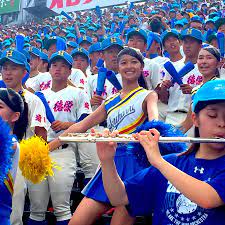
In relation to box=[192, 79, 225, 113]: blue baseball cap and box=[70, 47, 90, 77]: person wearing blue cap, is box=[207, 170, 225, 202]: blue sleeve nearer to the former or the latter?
box=[192, 79, 225, 113]: blue baseball cap

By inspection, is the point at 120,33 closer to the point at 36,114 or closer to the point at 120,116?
the point at 36,114

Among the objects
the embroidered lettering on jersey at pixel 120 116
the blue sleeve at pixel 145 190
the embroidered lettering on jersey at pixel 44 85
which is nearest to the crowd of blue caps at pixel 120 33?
the embroidered lettering on jersey at pixel 44 85

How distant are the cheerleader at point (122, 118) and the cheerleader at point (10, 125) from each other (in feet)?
1.25

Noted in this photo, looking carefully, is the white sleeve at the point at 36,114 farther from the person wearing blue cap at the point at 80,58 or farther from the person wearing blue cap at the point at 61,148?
the person wearing blue cap at the point at 80,58

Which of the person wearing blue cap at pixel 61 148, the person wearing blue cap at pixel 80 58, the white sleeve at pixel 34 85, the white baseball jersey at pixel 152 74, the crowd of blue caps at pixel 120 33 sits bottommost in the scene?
the person wearing blue cap at pixel 61 148

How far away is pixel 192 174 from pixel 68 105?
3.46 metres

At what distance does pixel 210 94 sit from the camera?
7.22 ft

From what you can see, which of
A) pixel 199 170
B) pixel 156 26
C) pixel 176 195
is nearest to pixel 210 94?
pixel 199 170

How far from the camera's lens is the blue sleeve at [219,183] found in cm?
210

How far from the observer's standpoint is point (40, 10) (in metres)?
24.9

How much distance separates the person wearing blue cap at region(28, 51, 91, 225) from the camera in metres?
5.02

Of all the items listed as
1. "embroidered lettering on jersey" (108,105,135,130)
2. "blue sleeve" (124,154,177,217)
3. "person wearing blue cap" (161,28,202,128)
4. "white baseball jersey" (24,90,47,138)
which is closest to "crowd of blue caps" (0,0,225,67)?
"white baseball jersey" (24,90,47,138)

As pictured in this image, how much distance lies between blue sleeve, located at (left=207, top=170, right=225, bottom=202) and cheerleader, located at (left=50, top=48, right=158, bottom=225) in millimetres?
1469

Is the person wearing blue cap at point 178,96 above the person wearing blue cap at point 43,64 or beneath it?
beneath
